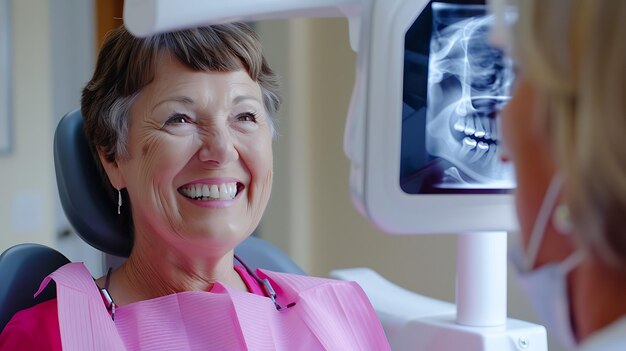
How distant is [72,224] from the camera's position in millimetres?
1531

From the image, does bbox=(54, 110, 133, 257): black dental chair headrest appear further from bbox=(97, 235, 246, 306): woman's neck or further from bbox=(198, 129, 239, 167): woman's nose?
bbox=(198, 129, 239, 167): woman's nose

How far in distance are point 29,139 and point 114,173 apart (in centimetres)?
152

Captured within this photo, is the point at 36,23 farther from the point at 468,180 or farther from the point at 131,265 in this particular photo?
the point at 468,180

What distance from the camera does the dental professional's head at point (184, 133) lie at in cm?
145

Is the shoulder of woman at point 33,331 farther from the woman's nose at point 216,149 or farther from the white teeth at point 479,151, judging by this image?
the white teeth at point 479,151

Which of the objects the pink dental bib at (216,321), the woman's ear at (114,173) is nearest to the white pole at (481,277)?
the pink dental bib at (216,321)


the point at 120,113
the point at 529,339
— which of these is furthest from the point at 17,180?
the point at 529,339

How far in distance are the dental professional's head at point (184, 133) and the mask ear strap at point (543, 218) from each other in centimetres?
80

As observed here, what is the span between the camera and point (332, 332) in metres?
1.48

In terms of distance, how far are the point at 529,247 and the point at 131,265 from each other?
0.92 meters

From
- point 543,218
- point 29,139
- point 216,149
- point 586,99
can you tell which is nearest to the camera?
point 586,99

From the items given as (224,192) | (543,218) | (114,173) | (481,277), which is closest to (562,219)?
(543,218)

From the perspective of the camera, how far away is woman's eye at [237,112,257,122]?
4.98 feet

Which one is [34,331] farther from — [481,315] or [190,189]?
[481,315]
